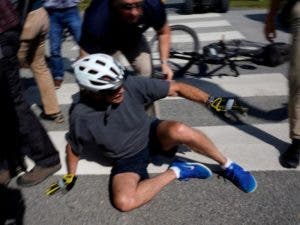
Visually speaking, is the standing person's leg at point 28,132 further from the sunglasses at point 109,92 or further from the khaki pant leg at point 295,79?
the khaki pant leg at point 295,79

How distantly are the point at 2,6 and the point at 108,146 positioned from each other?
1321 millimetres

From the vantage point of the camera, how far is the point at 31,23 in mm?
4008

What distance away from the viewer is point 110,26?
348 cm

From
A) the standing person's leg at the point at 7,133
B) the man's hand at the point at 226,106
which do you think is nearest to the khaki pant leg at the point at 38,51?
the standing person's leg at the point at 7,133

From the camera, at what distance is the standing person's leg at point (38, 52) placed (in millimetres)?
4031

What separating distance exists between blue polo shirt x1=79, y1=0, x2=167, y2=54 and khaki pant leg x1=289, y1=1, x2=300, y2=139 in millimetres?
1063

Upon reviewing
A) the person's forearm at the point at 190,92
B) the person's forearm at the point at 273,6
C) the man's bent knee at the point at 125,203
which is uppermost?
the person's forearm at the point at 273,6

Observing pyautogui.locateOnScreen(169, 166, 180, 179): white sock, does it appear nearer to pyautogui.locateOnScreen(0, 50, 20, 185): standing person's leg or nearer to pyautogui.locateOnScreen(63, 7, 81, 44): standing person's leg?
pyautogui.locateOnScreen(0, 50, 20, 185): standing person's leg

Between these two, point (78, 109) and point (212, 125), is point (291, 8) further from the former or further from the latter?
point (78, 109)

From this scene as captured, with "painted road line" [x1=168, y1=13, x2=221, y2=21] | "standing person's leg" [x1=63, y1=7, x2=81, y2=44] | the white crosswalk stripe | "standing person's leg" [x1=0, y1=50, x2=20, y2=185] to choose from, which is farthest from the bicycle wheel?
"painted road line" [x1=168, y1=13, x2=221, y2=21]

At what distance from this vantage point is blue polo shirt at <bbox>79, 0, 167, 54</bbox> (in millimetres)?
3407

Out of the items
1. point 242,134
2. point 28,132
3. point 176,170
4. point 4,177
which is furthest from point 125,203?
point 242,134

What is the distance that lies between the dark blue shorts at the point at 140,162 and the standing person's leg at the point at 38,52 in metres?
1.42

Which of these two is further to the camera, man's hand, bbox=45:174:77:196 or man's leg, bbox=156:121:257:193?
man's hand, bbox=45:174:77:196
